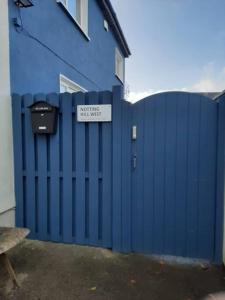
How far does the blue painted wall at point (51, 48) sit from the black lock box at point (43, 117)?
49 centimetres

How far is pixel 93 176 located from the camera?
317 cm

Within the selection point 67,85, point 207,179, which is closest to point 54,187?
point 207,179

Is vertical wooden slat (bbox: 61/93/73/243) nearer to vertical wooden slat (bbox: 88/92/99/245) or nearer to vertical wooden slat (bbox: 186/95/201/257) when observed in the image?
vertical wooden slat (bbox: 88/92/99/245)

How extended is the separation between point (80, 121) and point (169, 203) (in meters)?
1.49

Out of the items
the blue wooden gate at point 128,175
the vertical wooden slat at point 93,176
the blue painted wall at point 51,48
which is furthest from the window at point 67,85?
the vertical wooden slat at point 93,176

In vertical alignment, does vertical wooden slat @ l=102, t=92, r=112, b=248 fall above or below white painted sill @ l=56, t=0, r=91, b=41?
below

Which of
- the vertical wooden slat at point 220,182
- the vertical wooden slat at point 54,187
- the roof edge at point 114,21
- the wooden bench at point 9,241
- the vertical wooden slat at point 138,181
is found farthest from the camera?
the roof edge at point 114,21

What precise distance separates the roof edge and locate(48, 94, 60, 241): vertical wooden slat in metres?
5.31

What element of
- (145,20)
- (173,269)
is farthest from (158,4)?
(173,269)

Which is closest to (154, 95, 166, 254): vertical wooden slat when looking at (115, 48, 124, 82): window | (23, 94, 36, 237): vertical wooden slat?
(23, 94, 36, 237): vertical wooden slat

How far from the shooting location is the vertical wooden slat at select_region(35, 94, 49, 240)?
3299mm

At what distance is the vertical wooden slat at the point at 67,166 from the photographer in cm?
317

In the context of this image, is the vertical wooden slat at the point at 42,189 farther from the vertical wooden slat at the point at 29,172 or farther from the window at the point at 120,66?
the window at the point at 120,66

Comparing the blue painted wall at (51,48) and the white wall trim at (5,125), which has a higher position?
the blue painted wall at (51,48)
